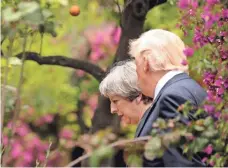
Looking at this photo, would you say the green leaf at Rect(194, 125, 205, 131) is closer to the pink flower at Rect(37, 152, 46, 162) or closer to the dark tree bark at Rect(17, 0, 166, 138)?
the dark tree bark at Rect(17, 0, 166, 138)

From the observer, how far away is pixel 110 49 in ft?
42.2

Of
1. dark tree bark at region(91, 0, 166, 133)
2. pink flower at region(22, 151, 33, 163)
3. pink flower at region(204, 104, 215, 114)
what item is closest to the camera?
pink flower at region(204, 104, 215, 114)

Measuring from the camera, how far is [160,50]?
4551 mm

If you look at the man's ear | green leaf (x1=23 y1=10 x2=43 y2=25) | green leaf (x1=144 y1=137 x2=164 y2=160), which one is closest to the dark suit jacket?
the man's ear

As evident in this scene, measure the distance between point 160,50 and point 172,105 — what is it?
0.49m

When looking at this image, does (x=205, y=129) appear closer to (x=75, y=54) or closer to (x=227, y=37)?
(x=227, y=37)

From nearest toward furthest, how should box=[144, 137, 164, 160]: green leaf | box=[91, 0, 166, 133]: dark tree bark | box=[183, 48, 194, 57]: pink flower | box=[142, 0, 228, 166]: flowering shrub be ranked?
1. box=[144, 137, 164, 160]: green leaf
2. box=[142, 0, 228, 166]: flowering shrub
3. box=[183, 48, 194, 57]: pink flower
4. box=[91, 0, 166, 133]: dark tree bark

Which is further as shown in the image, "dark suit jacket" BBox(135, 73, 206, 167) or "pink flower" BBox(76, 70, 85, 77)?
"pink flower" BBox(76, 70, 85, 77)

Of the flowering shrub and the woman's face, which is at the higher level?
the flowering shrub

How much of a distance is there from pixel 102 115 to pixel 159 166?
3.39 m

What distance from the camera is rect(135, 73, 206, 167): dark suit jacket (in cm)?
393

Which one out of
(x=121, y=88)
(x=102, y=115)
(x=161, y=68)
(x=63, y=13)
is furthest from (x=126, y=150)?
(x=63, y=13)

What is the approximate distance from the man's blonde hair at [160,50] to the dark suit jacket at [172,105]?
0.09m

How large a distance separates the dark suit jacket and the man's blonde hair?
9 centimetres
